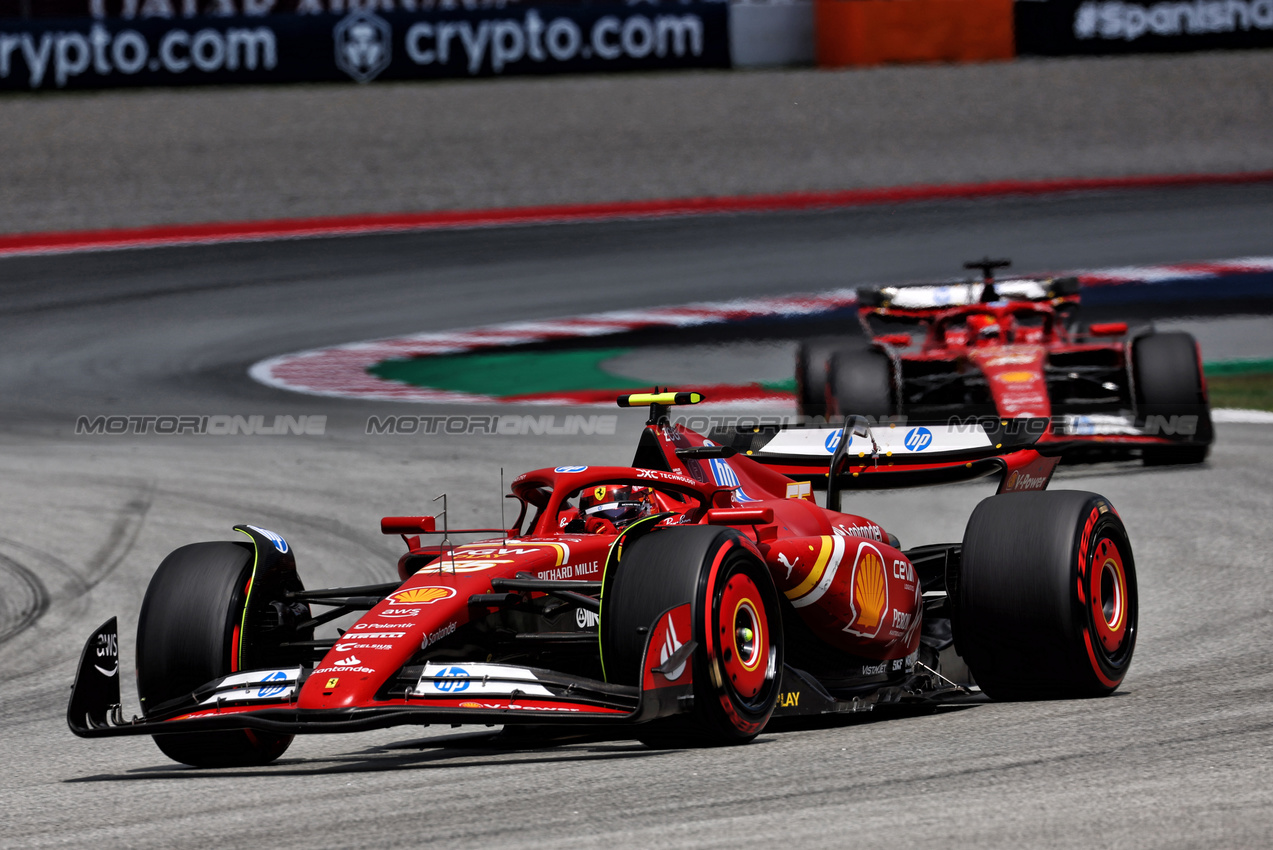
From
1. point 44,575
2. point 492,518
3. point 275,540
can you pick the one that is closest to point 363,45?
point 492,518

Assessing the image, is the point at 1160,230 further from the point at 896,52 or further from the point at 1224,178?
the point at 896,52

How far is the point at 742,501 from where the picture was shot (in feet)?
22.0

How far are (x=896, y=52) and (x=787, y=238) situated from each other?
8.17 meters

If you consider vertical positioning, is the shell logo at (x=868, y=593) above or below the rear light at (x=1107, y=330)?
below

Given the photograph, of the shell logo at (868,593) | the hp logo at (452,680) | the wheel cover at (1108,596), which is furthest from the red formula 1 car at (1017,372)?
the hp logo at (452,680)

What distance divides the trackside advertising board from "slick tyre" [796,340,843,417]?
14.8 m

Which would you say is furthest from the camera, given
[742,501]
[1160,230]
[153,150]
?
[153,150]

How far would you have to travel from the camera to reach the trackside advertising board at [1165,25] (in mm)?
26016

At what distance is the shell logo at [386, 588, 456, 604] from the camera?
571cm

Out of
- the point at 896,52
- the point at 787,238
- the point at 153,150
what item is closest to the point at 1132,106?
the point at 896,52

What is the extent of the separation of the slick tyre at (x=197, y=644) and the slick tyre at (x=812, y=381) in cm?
750

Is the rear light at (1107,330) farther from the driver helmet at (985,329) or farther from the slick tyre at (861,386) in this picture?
the slick tyre at (861,386)

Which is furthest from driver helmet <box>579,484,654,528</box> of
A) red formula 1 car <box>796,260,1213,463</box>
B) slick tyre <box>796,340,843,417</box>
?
slick tyre <box>796,340,843,417</box>

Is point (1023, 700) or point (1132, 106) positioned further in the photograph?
point (1132, 106)
